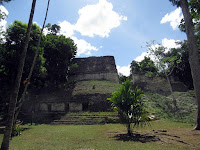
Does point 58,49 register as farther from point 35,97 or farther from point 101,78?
point 101,78

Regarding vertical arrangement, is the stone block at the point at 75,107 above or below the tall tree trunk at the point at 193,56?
below

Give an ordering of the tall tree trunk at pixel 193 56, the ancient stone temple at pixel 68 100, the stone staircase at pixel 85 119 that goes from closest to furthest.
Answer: the tall tree trunk at pixel 193 56, the stone staircase at pixel 85 119, the ancient stone temple at pixel 68 100

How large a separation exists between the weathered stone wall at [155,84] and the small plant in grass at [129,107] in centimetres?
1724

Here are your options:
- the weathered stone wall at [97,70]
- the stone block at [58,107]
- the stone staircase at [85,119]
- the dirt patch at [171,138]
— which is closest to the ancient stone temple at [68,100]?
the stone block at [58,107]

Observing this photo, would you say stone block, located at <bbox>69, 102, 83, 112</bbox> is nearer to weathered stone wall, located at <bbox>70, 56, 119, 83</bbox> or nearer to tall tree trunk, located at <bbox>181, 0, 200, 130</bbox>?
weathered stone wall, located at <bbox>70, 56, 119, 83</bbox>

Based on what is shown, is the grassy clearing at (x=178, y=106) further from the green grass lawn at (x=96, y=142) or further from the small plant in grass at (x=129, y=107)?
the green grass lawn at (x=96, y=142)

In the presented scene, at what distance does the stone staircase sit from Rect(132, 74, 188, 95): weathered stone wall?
12.3 meters

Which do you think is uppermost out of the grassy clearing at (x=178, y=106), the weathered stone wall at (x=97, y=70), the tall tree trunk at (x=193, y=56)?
the weathered stone wall at (x=97, y=70)

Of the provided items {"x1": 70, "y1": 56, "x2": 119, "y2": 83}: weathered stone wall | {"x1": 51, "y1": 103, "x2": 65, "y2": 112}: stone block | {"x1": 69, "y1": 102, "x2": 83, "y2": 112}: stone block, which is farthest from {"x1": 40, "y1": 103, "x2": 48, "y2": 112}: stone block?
{"x1": 70, "y1": 56, "x2": 119, "y2": 83}: weathered stone wall

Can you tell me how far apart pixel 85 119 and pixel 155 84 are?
52.1 feet

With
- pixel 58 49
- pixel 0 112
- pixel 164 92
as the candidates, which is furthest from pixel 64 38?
pixel 164 92

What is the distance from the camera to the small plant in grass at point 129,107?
24.8ft

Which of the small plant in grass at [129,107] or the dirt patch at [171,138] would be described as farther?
the small plant in grass at [129,107]

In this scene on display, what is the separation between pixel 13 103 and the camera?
5035mm
